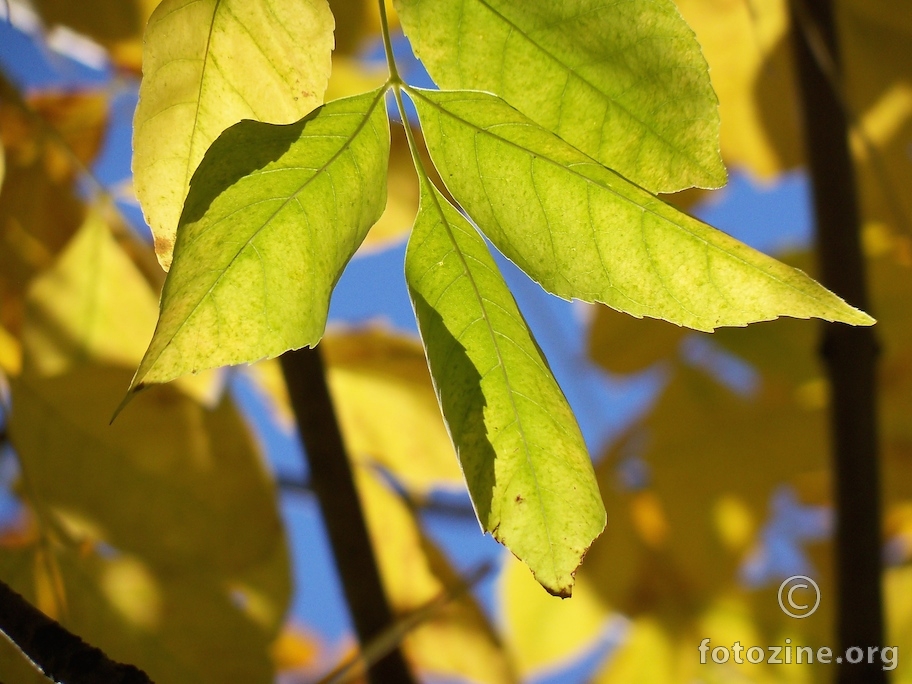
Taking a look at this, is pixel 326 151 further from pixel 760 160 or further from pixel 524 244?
pixel 760 160

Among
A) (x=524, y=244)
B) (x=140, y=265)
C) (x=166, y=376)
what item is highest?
(x=140, y=265)

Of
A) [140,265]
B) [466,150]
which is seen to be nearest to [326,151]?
[466,150]

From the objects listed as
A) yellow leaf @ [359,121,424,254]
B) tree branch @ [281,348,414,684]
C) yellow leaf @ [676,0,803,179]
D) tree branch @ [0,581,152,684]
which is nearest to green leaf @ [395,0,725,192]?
tree branch @ [0,581,152,684]

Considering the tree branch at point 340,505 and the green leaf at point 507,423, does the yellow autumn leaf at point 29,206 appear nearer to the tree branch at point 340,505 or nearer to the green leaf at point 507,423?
the tree branch at point 340,505

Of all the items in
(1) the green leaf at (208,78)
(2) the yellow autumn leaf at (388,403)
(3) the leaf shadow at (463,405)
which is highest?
(2) the yellow autumn leaf at (388,403)

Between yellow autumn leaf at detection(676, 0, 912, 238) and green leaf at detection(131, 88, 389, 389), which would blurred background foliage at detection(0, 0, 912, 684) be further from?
green leaf at detection(131, 88, 389, 389)

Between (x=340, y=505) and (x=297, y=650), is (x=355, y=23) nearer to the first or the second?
(x=340, y=505)

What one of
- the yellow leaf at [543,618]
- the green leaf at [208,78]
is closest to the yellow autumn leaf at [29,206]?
the green leaf at [208,78]
